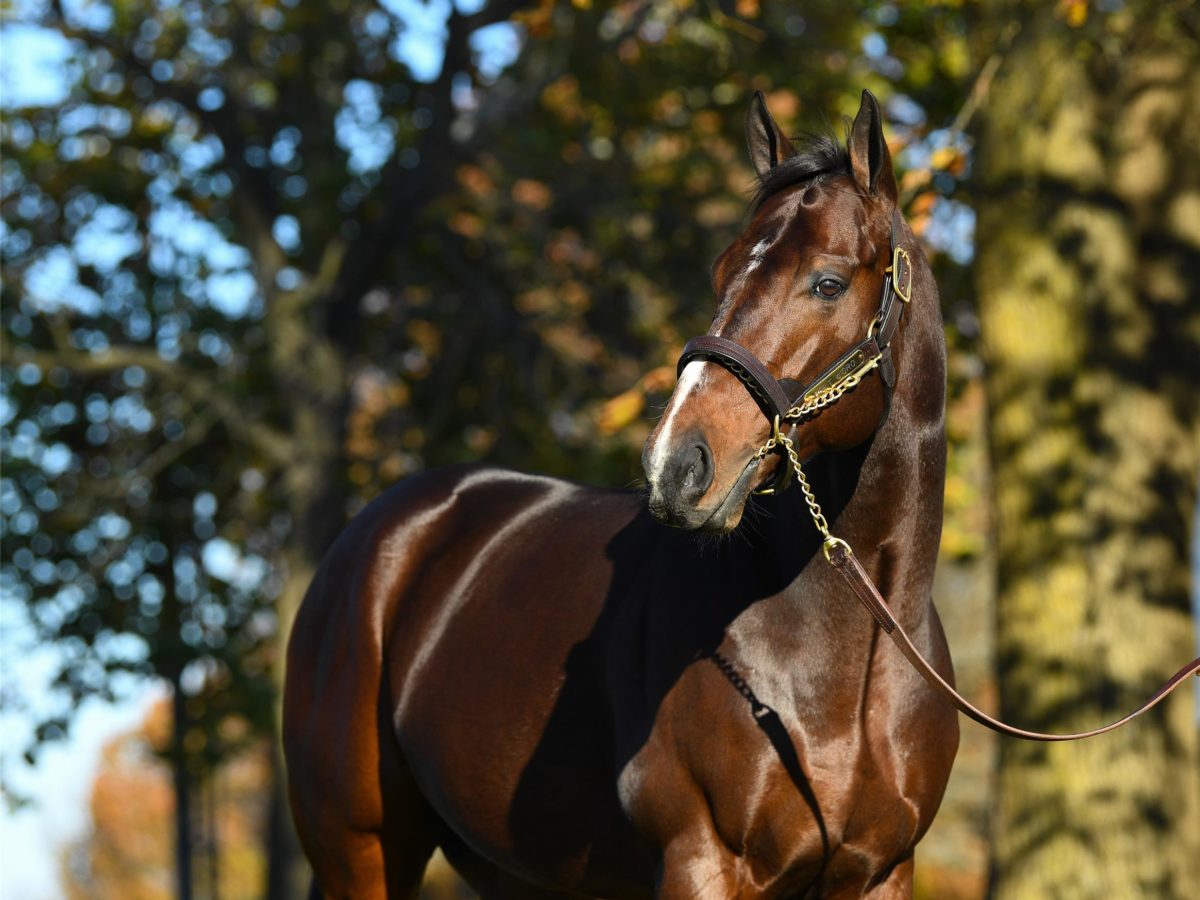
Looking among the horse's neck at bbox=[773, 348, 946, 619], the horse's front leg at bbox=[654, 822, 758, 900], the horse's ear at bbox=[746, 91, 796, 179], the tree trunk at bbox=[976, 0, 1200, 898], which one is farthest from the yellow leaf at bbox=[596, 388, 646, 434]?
the horse's front leg at bbox=[654, 822, 758, 900]

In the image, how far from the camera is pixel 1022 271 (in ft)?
26.6

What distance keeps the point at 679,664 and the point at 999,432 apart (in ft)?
15.1

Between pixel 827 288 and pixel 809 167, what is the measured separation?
38 cm

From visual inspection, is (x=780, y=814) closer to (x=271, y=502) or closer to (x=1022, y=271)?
(x=1022, y=271)

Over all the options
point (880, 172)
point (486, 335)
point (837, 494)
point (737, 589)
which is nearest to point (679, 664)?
point (737, 589)

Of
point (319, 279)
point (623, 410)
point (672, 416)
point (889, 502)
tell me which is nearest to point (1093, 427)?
point (623, 410)

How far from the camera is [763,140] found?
4.21m

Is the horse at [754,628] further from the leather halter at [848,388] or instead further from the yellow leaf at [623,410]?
the yellow leaf at [623,410]

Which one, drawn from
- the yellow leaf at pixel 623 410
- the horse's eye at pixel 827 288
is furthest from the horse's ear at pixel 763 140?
the yellow leaf at pixel 623 410

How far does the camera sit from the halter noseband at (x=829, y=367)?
340 centimetres

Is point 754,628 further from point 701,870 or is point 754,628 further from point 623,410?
point 623,410

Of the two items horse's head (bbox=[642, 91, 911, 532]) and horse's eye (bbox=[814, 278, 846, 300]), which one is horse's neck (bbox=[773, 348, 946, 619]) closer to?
horse's head (bbox=[642, 91, 911, 532])

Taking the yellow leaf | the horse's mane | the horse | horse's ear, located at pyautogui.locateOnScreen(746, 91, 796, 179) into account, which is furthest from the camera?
the yellow leaf

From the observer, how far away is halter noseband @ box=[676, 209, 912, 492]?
340 cm
